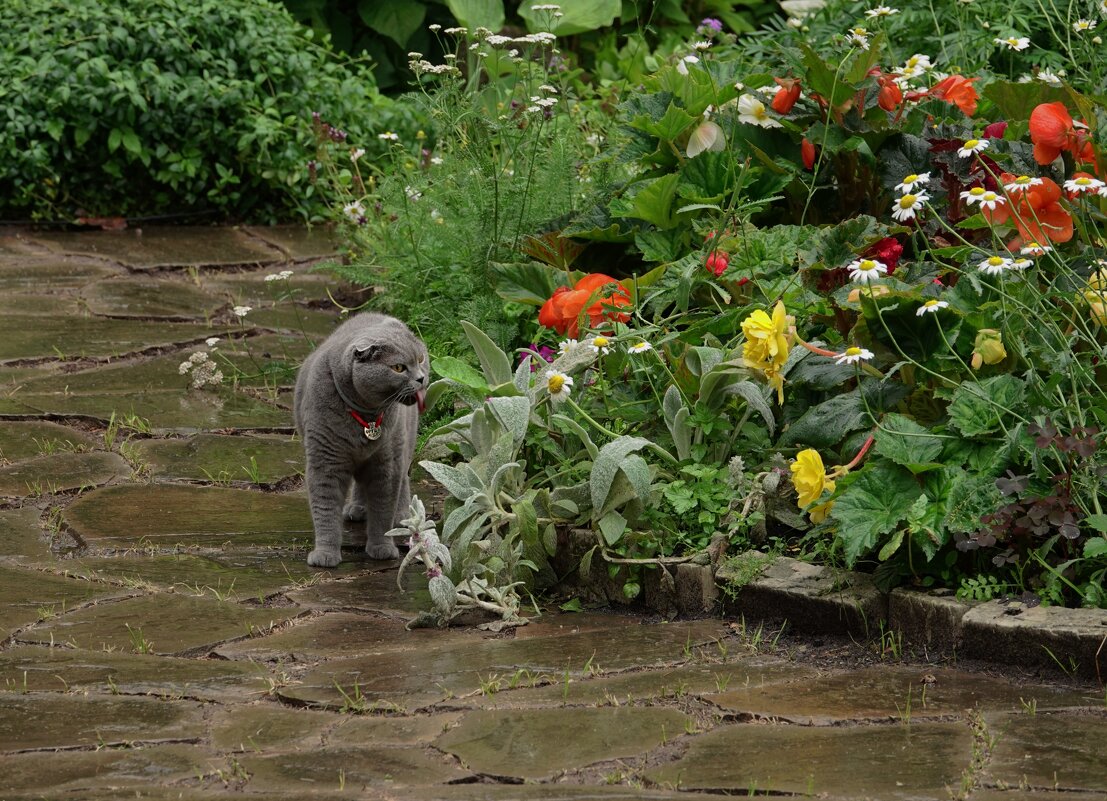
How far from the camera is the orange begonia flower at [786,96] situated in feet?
14.0

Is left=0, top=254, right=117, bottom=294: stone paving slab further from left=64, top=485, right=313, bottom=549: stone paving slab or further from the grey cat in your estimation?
the grey cat

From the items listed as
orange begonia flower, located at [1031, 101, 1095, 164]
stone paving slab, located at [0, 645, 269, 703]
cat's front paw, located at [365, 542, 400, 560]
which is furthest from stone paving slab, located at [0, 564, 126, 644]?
orange begonia flower, located at [1031, 101, 1095, 164]

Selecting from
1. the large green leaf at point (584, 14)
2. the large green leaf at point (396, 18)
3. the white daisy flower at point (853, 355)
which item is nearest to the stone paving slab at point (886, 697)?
the white daisy flower at point (853, 355)

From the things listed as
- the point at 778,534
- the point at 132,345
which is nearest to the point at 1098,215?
the point at 778,534

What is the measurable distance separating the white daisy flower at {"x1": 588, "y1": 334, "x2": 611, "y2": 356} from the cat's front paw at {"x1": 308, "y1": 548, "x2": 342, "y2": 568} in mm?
915

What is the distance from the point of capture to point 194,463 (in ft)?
15.0

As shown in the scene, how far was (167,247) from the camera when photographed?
7.39 metres

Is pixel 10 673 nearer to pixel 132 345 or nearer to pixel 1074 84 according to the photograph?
pixel 132 345

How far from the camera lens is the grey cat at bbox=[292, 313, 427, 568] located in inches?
145

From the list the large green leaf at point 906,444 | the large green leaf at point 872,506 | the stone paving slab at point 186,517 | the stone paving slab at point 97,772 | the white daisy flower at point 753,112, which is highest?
the white daisy flower at point 753,112

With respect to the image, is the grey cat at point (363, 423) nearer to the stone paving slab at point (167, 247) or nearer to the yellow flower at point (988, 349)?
the yellow flower at point (988, 349)

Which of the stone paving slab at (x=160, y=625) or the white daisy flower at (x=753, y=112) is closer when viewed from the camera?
the stone paving slab at (x=160, y=625)

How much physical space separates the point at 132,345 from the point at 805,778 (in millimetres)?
4152

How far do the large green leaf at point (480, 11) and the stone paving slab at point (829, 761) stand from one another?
6717mm
